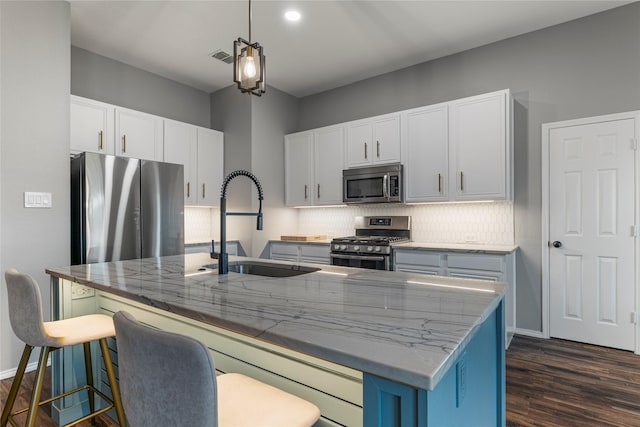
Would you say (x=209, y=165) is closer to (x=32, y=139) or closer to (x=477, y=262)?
(x=32, y=139)

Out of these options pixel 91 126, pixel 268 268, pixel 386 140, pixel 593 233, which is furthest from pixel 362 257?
pixel 91 126

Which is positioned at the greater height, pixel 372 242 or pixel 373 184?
pixel 373 184

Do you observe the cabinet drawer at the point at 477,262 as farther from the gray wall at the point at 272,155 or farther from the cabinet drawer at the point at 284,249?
the gray wall at the point at 272,155

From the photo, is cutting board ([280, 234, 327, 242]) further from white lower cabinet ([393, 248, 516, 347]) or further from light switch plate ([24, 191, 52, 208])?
light switch plate ([24, 191, 52, 208])

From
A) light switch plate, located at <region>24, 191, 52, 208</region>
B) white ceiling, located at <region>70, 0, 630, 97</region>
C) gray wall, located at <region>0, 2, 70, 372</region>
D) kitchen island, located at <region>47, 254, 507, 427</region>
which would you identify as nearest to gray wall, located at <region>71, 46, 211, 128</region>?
white ceiling, located at <region>70, 0, 630, 97</region>

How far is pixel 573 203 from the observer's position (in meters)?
3.21

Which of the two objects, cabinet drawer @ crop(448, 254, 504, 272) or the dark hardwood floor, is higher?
cabinet drawer @ crop(448, 254, 504, 272)

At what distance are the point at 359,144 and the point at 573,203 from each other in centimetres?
227

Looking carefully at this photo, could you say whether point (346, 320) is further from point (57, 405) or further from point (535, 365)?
point (535, 365)

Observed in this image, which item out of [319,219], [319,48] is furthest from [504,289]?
[319,219]

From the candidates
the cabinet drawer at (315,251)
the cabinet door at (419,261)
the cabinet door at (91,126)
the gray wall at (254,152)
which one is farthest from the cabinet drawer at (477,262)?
the cabinet door at (91,126)

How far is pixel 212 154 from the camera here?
4.69m

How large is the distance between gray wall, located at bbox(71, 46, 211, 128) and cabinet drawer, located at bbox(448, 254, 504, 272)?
3.78 m

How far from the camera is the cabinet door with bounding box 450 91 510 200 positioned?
10.8ft
